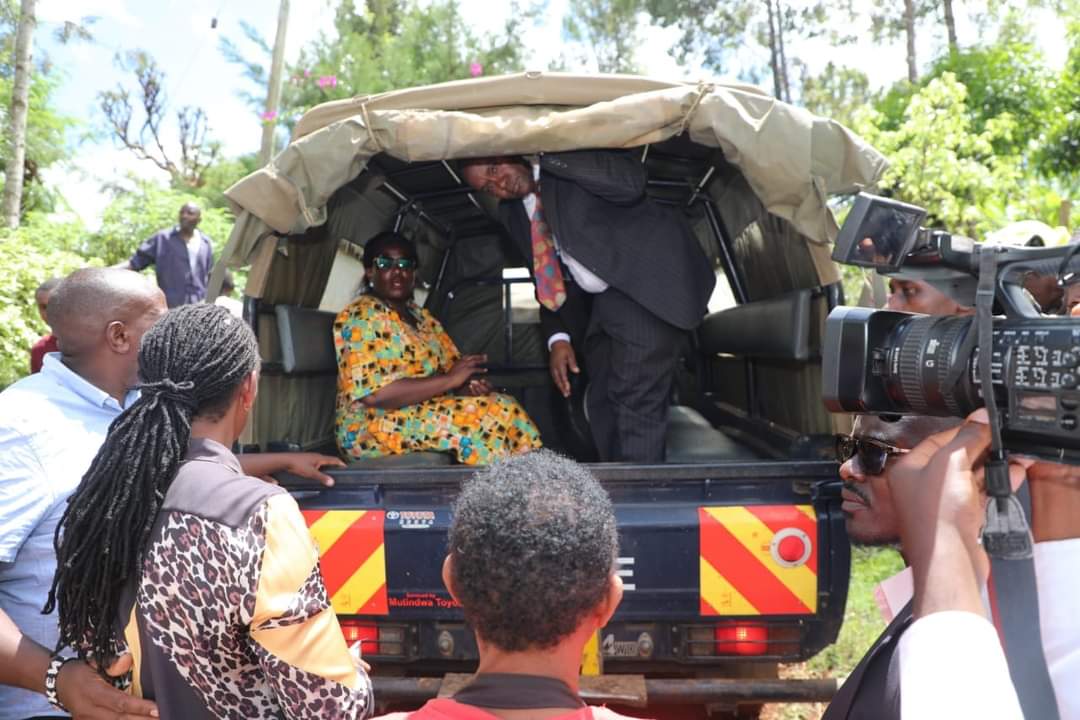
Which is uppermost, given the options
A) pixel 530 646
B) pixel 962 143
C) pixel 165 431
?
pixel 962 143

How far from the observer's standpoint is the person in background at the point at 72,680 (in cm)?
172

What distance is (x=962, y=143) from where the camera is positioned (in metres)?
10.1

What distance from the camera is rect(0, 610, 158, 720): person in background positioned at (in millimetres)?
1718

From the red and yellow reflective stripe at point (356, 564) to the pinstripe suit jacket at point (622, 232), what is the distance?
1.28 m

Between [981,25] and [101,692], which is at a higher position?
[981,25]

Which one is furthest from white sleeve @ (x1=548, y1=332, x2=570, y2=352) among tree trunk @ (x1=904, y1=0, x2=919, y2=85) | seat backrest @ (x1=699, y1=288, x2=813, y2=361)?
tree trunk @ (x1=904, y1=0, x2=919, y2=85)

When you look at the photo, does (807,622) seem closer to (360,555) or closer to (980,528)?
(360,555)

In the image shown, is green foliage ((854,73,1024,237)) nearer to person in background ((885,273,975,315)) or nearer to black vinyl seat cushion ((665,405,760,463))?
black vinyl seat cushion ((665,405,760,463))

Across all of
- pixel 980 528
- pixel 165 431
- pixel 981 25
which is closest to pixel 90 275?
pixel 165 431

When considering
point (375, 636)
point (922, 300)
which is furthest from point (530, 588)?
point (375, 636)

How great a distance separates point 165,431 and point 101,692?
0.51 m

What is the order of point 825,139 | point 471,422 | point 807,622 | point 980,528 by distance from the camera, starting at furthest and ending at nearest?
1. point 471,422
2. point 825,139
3. point 807,622
4. point 980,528

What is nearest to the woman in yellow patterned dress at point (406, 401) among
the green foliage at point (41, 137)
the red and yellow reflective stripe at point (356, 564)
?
the red and yellow reflective stripe at point (356, 564)

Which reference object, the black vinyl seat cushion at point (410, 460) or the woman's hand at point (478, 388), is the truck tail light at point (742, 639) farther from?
Answer: the woman's hand at point (478, 388)
